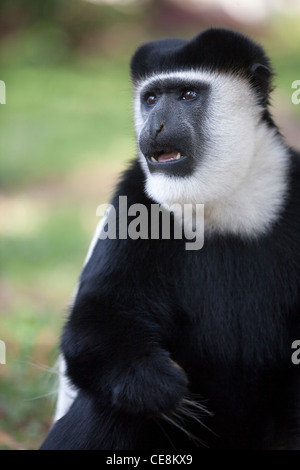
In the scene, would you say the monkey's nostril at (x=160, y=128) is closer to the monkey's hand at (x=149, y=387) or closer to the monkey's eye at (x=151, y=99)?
the monkey's eye at (x=151, y=99)

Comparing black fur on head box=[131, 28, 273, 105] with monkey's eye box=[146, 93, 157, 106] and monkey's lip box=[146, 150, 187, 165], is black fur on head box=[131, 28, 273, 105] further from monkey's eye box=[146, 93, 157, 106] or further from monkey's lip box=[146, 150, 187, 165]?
monkey's lip box=[146, 150, 187, 165]

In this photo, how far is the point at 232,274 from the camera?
2.36 m

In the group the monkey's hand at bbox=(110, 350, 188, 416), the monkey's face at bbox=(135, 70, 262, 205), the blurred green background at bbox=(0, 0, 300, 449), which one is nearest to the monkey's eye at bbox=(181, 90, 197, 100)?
the monkey's face at bbox=(135, 70, 262, 205)

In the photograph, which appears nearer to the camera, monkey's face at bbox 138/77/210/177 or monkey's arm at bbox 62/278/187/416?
monkey's arm at bbox 62/278/187/416

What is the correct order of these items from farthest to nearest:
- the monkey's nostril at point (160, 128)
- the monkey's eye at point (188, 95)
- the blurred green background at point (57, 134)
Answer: the blurred green background at point (57, 134) < the monkey's eye at point (188, 95) < the monkey's nostril at point (160, 128)

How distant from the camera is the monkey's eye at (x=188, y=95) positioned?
237 centimetres

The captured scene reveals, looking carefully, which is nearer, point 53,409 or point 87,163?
point 53,409

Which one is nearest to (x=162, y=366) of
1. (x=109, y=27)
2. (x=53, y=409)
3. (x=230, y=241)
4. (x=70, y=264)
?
(x=230, y=241)

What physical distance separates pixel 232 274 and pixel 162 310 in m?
0.23

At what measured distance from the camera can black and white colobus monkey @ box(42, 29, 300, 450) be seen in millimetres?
2264

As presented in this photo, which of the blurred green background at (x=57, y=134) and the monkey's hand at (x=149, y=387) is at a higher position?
the blurred green background at (x=57, y=134)

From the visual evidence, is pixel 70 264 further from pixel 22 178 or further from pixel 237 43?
pixel 237 43

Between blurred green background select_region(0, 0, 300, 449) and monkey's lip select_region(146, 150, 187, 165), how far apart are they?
0.31 m

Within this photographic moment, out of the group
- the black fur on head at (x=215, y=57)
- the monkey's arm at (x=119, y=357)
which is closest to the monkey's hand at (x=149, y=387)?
the monkey's arm at (x=119, y=357)
